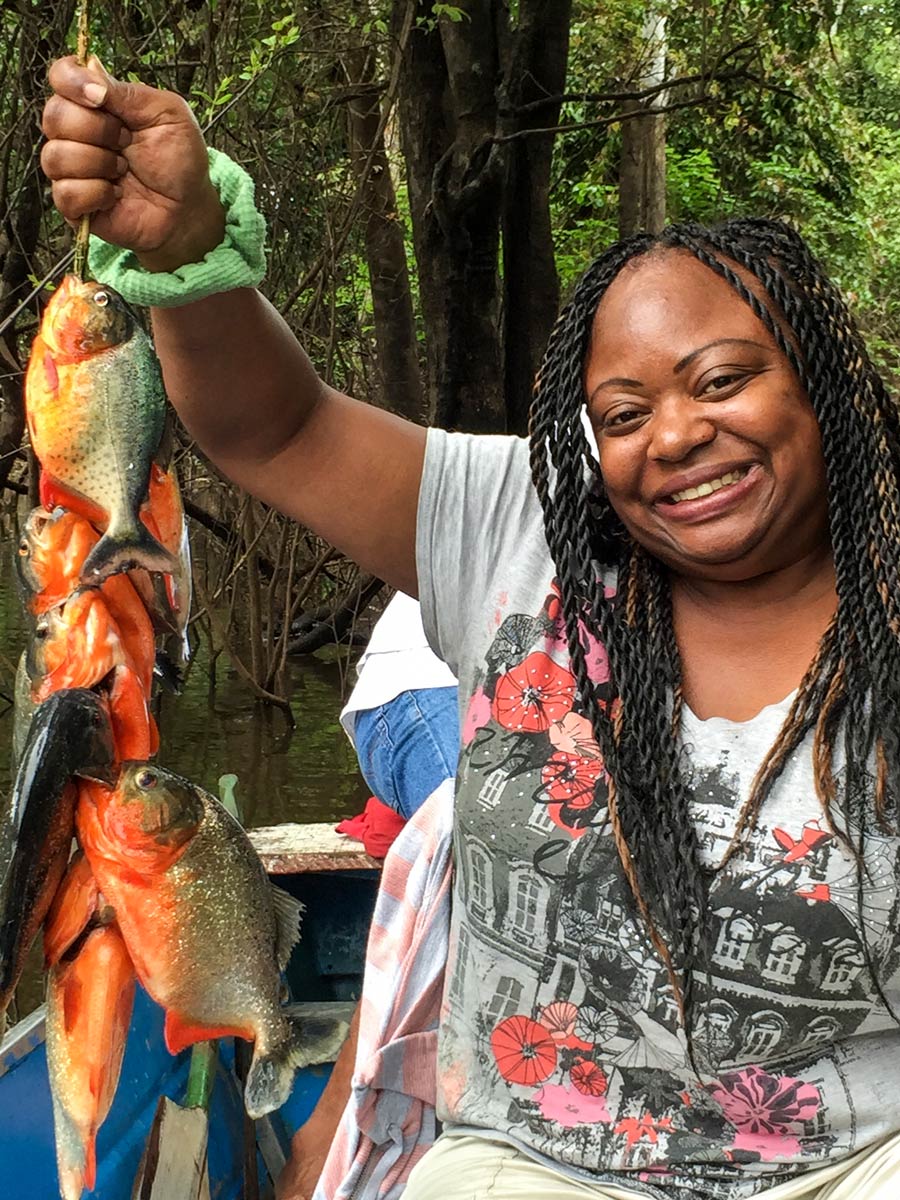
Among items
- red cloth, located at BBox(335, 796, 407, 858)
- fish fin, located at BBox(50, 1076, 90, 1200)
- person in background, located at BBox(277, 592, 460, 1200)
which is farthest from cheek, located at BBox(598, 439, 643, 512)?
red cloth, located at BBox(335, 796, 407, 858)

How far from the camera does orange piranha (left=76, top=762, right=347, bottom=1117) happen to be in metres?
1.53

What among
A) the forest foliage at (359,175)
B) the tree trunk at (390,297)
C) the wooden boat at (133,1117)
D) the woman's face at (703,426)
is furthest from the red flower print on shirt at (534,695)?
the tree trunk at (390,297)

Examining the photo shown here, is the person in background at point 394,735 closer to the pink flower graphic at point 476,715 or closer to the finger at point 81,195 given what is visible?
the pink flower graphic at point 476,715

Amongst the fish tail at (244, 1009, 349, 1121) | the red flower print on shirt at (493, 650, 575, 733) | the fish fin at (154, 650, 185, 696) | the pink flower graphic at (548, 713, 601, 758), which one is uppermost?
the fish fin at (154, 650, 185, 696)

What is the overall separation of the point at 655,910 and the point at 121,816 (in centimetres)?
65

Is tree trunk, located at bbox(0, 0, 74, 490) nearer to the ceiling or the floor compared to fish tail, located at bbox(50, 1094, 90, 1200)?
nearer to the ceiling

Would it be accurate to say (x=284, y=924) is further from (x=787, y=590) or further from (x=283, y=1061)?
(x=787, y=590)

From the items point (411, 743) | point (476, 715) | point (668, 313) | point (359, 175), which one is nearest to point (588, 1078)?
point (476, 715)

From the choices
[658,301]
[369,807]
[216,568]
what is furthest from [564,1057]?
[216,568]

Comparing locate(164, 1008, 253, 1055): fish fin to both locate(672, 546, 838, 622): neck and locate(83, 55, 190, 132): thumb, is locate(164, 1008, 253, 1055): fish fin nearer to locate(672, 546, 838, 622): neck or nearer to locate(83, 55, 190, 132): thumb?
locate(672, 546, 838, 622): neck

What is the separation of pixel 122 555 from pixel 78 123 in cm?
47

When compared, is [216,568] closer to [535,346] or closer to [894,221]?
[535,346]

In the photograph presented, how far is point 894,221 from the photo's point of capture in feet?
55.5

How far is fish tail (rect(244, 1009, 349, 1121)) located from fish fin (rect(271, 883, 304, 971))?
0.25 ft
